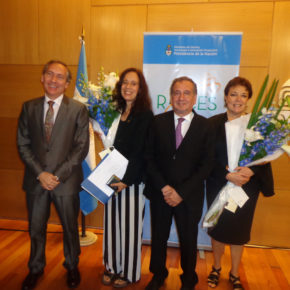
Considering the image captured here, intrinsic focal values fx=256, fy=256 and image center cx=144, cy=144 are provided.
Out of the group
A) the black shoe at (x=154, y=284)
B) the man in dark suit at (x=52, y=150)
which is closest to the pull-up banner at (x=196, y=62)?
the man in dark suit at (x=52, y=150)

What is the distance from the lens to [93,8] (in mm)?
3188

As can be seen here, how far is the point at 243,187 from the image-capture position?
84.4 inches

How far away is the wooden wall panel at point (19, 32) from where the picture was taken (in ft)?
10.9

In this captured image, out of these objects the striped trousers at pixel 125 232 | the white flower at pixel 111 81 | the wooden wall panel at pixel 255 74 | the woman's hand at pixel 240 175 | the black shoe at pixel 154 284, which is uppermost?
the wooden wall panel at pixel 255 74

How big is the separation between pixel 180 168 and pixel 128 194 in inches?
19.8

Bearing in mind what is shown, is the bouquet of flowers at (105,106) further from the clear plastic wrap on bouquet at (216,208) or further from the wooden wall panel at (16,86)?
the wooden wall panel at (16,86)

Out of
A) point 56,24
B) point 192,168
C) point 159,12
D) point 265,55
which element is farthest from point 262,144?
point 56,24

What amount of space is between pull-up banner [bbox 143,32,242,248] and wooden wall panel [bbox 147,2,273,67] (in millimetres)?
335

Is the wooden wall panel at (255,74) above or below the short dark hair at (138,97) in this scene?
above

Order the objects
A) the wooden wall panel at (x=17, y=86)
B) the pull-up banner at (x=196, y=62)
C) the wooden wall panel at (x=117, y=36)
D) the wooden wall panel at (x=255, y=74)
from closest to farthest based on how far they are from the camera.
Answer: the pull-up banner at (x=196, y=62) < the wooden wall panel at (x=255, y=74) < the wooden wall panel at (x=117, y=36) < the wooden wall panel at (x=17, y=86)

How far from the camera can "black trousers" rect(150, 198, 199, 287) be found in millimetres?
2006

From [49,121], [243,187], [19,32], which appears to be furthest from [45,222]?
[19,32]

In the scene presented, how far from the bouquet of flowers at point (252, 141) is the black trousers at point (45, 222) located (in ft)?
3.75

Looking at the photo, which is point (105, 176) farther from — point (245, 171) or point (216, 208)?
point (245, 171)
